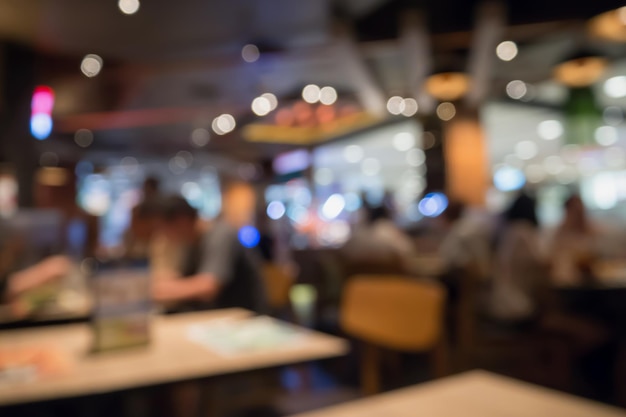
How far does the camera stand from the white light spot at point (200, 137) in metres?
9.50

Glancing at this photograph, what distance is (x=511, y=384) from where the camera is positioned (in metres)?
1.07

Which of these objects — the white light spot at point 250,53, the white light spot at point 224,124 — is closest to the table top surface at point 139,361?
the white light spot at point 250,53

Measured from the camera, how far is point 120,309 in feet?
5.12

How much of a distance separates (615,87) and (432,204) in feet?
10.6

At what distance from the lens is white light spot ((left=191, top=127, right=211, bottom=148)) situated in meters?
9.50

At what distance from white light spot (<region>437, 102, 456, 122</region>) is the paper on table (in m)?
6.06

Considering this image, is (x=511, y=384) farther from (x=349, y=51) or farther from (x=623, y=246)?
(x=349, y=51)

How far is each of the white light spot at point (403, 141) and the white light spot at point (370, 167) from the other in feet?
4.83

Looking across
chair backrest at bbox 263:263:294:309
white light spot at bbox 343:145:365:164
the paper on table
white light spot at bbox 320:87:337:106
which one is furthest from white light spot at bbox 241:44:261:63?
white light spot at bbox 343:145:365:164

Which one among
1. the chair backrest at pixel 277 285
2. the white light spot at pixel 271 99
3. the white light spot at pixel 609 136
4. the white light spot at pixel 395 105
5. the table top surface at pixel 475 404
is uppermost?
the white light spot at pixel 271 99

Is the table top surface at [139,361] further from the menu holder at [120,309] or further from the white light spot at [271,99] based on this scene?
the white light spot at [271,99]

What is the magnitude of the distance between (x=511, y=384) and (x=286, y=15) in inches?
172

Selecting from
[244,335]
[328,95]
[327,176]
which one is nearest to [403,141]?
[327,176]

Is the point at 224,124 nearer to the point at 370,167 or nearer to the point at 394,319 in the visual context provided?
the point at 370,167
